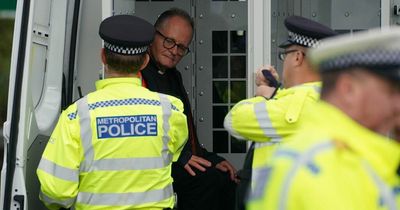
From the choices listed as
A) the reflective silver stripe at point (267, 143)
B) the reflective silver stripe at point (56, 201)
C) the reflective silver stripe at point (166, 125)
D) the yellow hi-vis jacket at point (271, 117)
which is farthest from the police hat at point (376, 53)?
the reflective silver stripe at point (56, 201)

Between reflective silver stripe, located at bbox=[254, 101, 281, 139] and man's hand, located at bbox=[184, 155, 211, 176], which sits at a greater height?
reflective silver stripe, located at bbox=[254, 101, 281, 139]

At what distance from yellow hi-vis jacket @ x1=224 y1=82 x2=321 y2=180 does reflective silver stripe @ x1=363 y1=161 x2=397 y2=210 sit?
1516mm

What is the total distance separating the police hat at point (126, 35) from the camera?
336 cm

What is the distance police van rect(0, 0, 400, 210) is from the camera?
3.35 metres

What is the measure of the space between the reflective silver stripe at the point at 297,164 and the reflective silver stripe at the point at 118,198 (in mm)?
1716

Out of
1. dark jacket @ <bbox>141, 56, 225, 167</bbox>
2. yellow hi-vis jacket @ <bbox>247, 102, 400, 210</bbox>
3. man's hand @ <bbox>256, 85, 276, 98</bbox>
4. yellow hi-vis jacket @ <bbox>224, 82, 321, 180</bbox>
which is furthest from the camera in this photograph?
dark jacket @ <bbox>141, 56, 225, 167</bbox>

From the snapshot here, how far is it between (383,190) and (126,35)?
197cm

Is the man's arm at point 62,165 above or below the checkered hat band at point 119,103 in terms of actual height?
below

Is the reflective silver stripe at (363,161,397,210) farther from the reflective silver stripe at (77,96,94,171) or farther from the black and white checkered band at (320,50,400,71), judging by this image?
the reflective silver stripe at (77,96,94,171)

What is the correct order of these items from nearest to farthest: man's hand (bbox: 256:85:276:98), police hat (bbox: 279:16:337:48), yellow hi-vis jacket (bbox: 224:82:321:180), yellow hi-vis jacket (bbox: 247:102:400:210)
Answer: yellow hi-vis jacket (bbox: 247:102:400:210)
yellow hi-vis jacket (bbox: 224:82:321:180)
police hat (bbox: 279:16:337:48)
man's hand (bbox: 256:85:276:98)

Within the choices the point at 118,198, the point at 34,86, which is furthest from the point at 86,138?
the point at 34,86

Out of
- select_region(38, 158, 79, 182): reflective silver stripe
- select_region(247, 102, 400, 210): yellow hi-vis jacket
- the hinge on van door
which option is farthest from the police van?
select_region(247, 102, 400, 210): yellow hi-vis jacket

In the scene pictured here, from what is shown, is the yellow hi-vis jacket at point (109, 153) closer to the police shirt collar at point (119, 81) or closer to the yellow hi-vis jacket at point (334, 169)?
the police shirt collar at point (119, 81)

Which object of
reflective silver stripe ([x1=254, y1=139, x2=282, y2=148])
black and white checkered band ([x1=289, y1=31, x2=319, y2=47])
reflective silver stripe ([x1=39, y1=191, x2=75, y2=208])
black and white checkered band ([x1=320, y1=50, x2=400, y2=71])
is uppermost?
black and white checkered band ([x1=289, y1=31, x2=319, y2=47])
